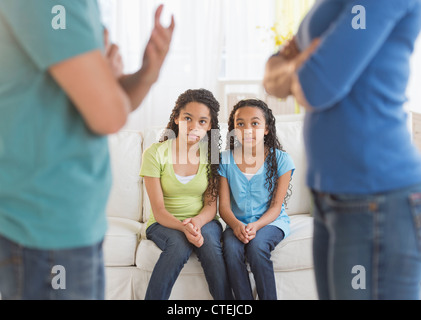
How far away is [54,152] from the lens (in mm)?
736

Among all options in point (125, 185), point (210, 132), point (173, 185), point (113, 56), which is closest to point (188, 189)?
point (173, 185)

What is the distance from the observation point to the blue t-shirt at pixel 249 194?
6.79 feet

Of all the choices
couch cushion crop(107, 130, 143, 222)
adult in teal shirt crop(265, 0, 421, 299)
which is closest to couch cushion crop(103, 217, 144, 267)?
couch cushion crop(107, 130, 143, 222)

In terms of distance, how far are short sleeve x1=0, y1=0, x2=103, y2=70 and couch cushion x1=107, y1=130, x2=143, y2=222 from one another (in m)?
1.65

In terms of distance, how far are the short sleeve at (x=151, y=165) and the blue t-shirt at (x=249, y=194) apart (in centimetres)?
28

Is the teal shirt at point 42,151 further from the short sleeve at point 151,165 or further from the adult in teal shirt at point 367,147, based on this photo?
the short sleeve at point 151,165

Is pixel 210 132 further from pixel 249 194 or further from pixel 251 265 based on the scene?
pixel 251 265

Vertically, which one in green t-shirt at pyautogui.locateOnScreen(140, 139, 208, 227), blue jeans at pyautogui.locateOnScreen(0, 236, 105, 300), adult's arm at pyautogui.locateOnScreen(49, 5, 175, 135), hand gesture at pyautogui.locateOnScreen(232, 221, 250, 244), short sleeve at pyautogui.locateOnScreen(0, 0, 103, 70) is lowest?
hand gesture at pyautogui.locateOnScreen(232, 221, 250, 244)

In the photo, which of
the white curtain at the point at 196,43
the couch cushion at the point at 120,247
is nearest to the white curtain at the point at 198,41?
the white curtain at the point at 196,43

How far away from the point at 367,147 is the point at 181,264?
47.4 inches

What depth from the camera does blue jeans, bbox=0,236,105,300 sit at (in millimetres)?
749

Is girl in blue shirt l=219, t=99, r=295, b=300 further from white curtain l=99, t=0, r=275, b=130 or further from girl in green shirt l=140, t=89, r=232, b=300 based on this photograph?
white curtain l=99, t=0, r=275, b=130

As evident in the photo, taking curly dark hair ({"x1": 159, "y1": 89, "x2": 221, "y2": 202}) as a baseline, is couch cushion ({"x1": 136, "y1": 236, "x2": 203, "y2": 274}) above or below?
below

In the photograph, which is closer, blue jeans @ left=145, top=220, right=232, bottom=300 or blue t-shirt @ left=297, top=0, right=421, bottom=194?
blue t-shirt @ left=297, top=0, right=421, bottom=194
